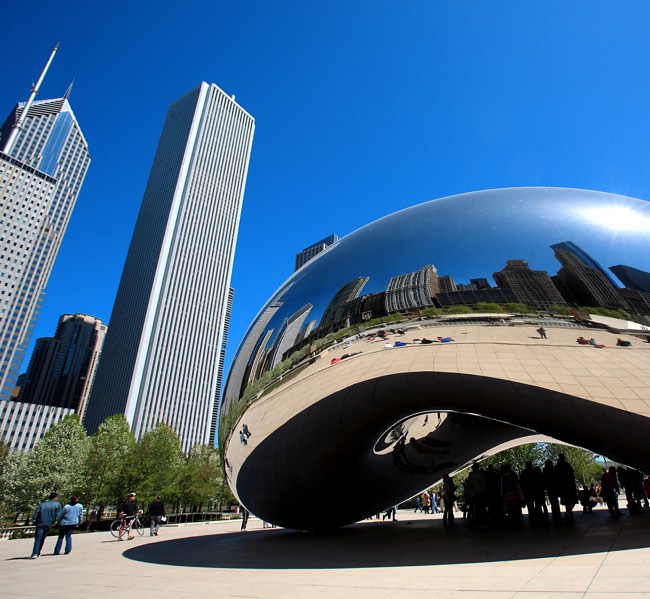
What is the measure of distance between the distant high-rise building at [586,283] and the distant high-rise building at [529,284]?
12 centimetres

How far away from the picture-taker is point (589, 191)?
18.5ft

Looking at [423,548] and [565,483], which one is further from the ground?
[565,483]

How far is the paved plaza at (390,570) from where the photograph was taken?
9.83 ft

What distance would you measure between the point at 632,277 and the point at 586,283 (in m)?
0.51

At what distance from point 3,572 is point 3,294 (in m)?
148

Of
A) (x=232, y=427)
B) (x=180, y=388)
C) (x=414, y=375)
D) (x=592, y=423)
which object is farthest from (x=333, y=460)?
(x=180, y=388)

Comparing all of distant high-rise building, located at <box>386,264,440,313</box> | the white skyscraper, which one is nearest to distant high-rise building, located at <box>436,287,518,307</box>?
Answer: distant high-rise building, located at <box>386,264,440,313</box>

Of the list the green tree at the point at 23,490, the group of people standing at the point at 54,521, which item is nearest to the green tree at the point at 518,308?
the group of people standing at the point at 54,521

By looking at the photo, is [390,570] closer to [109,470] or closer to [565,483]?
[565,483]

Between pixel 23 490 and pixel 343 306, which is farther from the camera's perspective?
pixel 23 490

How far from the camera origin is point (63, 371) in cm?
16938

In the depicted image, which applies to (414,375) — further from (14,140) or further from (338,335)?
(14,140)

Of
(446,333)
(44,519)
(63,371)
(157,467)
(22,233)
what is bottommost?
(44,519)

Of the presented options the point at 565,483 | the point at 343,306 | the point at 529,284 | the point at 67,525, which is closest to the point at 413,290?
the point at 343,306
